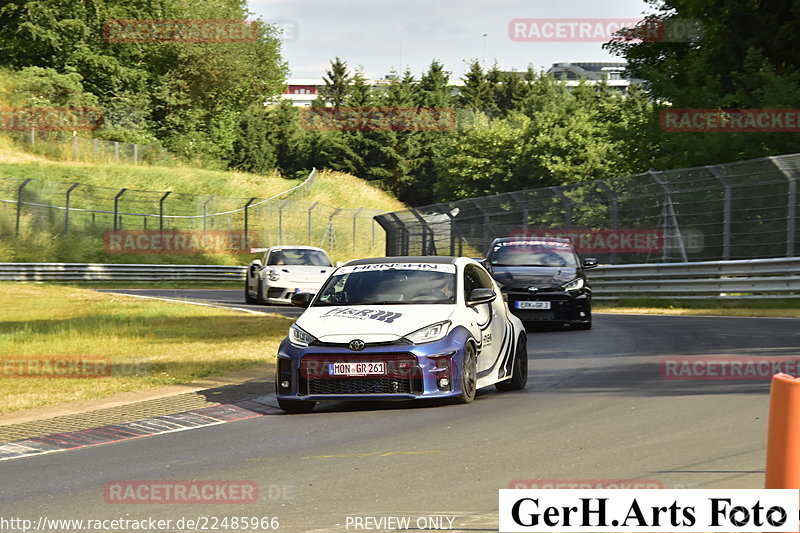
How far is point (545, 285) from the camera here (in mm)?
19625

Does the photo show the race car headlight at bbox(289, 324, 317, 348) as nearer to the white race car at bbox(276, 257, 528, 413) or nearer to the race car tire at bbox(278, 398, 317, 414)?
the white race car at bbox(276, 257, 528, 413)

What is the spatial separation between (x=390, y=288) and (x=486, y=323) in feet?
3.39

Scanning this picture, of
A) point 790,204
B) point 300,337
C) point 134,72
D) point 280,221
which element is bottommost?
point 300,337

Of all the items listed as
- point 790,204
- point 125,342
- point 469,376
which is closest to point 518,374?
point 469,376

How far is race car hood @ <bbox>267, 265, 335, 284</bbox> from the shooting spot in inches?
1093

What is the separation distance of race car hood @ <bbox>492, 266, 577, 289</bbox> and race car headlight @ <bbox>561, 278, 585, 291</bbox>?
2.4 inches

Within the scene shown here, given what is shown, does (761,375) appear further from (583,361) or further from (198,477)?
(198,477)

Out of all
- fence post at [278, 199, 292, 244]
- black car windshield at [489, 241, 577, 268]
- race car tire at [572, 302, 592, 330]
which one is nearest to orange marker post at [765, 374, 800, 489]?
race car tire at [572, 302, 592, 330]

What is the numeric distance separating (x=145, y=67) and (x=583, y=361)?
69904 millimetres

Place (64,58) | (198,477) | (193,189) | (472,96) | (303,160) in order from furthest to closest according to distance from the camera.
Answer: (472,96)
(303,160)
(64,58)
(193,189)
(198,477)

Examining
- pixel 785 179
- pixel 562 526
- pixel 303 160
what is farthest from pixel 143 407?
pixel 303 160

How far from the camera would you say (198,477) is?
7910mm

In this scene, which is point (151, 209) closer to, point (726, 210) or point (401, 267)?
point (726, 210)

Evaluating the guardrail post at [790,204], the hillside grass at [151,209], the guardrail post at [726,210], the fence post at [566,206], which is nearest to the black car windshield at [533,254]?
the guardrail post at [790,204]
